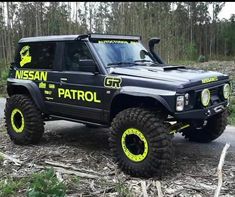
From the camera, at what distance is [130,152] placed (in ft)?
17.0

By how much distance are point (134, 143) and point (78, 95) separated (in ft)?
4.21

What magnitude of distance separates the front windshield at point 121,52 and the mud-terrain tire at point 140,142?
41.1 inches

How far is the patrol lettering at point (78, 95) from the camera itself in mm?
5685

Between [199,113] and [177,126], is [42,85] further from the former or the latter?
[199,113]

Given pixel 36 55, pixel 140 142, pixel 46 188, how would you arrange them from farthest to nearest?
pixel 36 55 < pixel 140 142 < pixel 46 188

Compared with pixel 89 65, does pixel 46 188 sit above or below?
below

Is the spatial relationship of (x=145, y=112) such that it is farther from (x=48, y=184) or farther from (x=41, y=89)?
(x=41, y=89)

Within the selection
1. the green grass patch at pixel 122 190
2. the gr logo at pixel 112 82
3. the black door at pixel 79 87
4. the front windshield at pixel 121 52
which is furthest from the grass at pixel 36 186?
the front windshield at pixel 121 52

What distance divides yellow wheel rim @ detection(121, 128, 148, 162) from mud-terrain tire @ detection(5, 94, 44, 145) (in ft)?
6.72

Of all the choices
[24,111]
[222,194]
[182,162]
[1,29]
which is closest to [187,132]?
[182,162]

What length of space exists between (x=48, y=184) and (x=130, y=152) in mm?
1291

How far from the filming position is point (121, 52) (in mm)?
6109

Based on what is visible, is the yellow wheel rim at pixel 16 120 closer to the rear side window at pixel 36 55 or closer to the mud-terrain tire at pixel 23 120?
the mud-terrain tire at pixel 23 120

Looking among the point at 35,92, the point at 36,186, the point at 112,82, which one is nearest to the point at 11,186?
the point at 36,186
